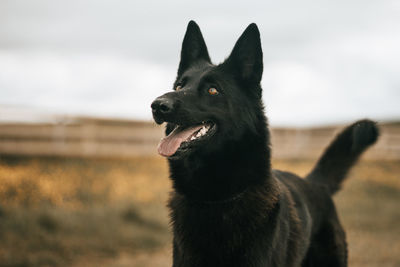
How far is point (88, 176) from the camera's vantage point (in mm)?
9922

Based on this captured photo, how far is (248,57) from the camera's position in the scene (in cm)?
319

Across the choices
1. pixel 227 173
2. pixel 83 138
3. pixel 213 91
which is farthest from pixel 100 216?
pixel 213 91

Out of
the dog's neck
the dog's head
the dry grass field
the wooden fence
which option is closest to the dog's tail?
the dog's neck

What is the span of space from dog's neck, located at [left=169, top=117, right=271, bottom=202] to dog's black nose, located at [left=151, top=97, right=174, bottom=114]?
1.59 feet

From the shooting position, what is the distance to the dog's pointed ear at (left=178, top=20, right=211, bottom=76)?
140 inches

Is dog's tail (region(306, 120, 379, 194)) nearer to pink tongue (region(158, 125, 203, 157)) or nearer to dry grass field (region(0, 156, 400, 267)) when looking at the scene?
pink tongue (region(158, 125, 203, 157))

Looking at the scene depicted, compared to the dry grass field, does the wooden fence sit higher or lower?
higher

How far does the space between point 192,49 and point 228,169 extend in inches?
48.5

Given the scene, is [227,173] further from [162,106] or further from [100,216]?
[100,216]

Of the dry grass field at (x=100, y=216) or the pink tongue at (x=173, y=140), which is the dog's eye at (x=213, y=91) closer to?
the pink tongue at (x=173, y=140)

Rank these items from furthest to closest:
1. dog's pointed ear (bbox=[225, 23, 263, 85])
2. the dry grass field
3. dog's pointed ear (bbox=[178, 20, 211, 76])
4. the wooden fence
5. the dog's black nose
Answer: the wooden fence, the dry grass field, dog's pointed ear (bbox=[178, 20, 211, 76]), dog's pointed ear (bbox=[225, 23, 263, 85]), the dog's black nose

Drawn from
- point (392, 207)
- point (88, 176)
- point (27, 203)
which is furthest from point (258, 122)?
point (392, 207)

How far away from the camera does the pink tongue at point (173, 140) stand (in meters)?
2.78

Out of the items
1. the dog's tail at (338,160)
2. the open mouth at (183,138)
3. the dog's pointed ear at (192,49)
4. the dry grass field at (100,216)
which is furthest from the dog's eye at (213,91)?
the dry grass field at (100,216)
